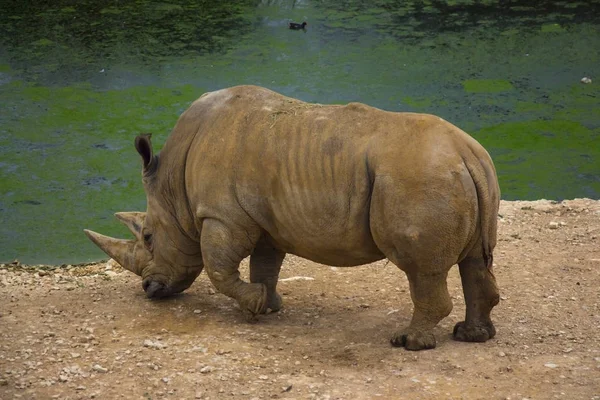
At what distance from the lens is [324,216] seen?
22.7 feet

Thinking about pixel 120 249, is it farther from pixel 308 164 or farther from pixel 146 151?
pixel 308 164

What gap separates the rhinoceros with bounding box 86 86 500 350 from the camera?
651cm

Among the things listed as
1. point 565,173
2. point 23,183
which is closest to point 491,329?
point 565,173

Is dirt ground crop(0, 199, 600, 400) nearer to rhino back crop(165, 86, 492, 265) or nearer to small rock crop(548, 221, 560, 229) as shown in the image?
small rock crop(548, 221, 560, 229)

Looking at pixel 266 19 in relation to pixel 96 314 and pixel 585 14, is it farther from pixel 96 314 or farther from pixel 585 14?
pixel 96 314

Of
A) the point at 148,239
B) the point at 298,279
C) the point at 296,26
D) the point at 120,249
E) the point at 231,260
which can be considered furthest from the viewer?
the point at 296,26

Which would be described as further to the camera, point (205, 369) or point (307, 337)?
point (307, 337)

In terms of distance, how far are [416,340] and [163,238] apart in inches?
88.1

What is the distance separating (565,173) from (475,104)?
6.42 ft

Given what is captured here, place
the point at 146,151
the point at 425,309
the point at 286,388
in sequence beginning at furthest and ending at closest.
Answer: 1. the point at 146,151
2. the point at 425,309
3. the point at 286,388

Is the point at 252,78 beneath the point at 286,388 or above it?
beneath

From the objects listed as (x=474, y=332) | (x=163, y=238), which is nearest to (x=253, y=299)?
(x=163, y=238)

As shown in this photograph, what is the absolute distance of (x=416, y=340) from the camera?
269 inches

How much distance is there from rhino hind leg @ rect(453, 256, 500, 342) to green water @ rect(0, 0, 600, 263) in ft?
11.7
